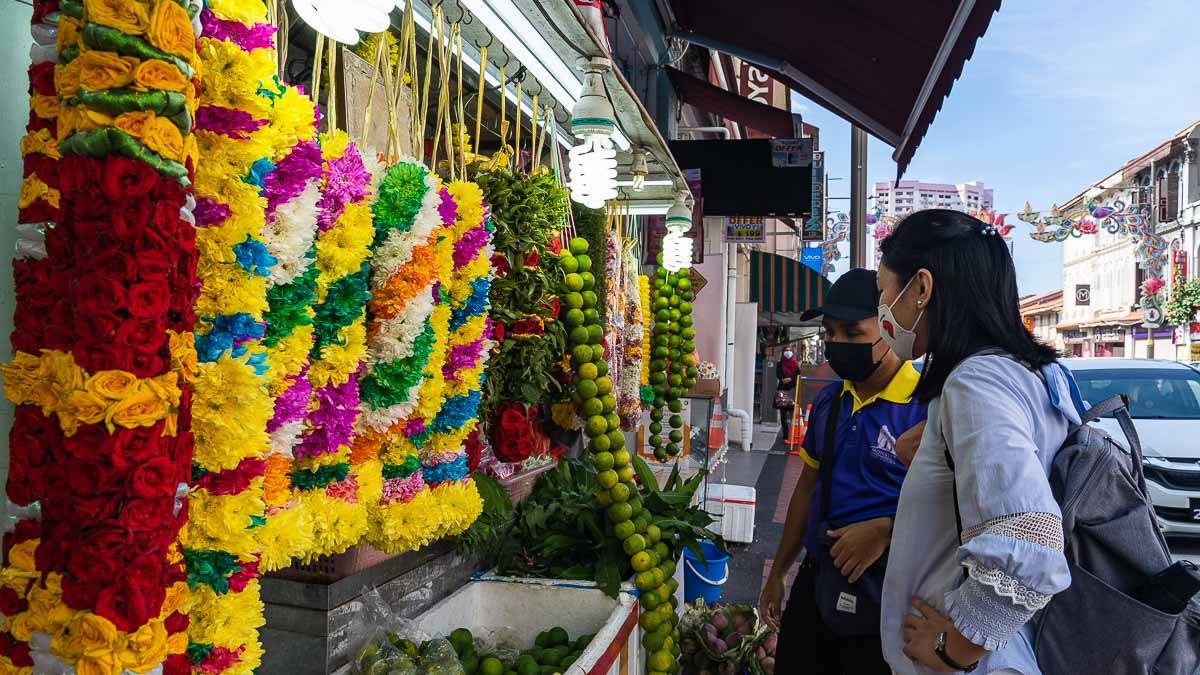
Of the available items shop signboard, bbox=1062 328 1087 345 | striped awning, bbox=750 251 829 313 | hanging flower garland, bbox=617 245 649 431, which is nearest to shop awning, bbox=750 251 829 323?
striped awning, bbox=750 251 829 313

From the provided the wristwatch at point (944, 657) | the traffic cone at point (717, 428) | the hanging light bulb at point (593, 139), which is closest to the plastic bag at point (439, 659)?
the wristwatch at point (944, 657)

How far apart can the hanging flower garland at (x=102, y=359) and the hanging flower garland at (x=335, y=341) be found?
508 millimetres

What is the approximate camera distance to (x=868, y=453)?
2.56 metres

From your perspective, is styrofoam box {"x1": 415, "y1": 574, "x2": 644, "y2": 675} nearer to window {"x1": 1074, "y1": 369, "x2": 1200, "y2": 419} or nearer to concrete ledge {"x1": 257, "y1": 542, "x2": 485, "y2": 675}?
concrete ledge {"x1": 257, "y1": 542, "x2": 485, "y2": 675}

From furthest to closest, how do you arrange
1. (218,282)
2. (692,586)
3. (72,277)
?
(692,586), (218,282), (72,277)

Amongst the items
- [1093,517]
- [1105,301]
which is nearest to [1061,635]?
[1093,517]

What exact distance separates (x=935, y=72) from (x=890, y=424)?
3.30 m

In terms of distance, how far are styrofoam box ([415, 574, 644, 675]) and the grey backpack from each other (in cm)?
162

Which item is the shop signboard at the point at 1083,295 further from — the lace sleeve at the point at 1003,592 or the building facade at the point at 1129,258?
the lace sleeve at the point at 1003,592

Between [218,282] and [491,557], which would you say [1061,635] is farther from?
[491,557]

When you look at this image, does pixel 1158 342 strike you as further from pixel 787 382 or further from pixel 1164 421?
pixel 1164 421

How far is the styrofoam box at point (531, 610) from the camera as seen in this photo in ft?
9.24

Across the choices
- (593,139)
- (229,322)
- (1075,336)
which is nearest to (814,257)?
(593,139)

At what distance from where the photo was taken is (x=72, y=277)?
1073 mm
